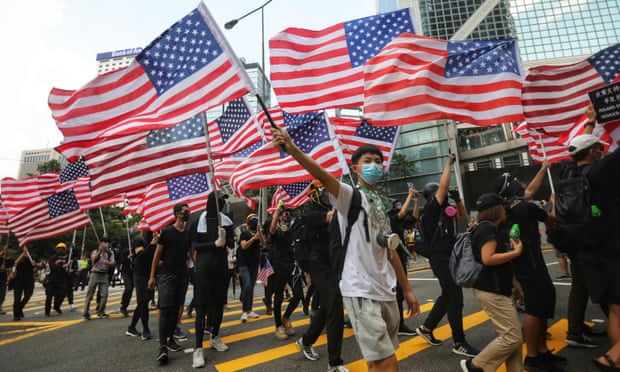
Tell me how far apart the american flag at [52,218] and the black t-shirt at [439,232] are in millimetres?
9478

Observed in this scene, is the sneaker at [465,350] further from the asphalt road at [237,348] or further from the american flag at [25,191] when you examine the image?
the american flag at [25,191]

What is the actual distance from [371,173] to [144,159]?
413 centimetres

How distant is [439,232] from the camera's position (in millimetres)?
4418

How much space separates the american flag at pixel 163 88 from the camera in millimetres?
3947

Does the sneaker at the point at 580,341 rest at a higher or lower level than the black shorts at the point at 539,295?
lower

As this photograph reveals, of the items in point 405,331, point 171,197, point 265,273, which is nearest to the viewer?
point 405,331

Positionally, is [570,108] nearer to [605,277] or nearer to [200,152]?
[605,277]

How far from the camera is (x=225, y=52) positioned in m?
3.90

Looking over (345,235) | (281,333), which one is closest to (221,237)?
(281,333)

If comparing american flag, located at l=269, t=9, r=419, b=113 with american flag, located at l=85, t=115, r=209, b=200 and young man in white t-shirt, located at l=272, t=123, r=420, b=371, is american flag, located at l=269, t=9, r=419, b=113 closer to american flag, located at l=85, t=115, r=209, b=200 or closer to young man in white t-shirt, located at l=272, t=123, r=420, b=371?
american flag, located at l=85, t=115, r=209, b=200

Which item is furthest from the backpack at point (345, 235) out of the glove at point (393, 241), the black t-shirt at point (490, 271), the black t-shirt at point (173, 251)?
the black t-shirt at point (173, 251)

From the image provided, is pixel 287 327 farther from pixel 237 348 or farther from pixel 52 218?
pixel 52 218

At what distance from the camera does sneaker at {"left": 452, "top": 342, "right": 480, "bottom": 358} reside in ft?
12.9

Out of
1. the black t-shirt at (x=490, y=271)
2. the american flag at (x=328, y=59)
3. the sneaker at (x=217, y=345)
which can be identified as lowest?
the sneaker at (x=217, y=345)
